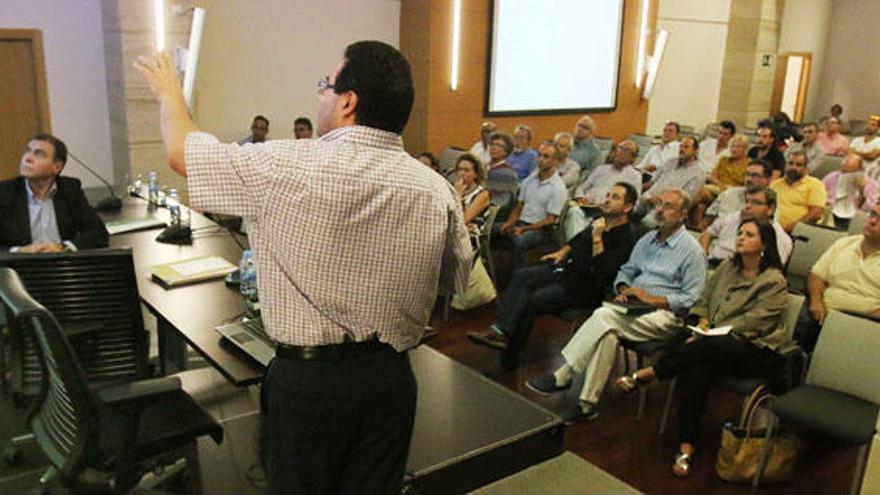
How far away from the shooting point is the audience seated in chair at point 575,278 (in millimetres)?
4199

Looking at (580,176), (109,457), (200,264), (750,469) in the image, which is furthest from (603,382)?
(580,176)

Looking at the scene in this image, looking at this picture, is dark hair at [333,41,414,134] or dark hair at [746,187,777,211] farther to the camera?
dark hair at [746,187,777,211]

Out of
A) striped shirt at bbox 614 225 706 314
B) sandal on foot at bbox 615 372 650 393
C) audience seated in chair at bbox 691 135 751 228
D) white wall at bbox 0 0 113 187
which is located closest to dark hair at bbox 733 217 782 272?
striped shirt at bbox 614 225 706 314

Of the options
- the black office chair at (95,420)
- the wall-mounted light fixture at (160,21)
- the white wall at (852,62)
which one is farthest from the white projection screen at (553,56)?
the black office chair at (95,420)

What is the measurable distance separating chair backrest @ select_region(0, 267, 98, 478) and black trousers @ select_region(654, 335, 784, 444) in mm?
2446

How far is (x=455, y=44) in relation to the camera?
26.5 ft

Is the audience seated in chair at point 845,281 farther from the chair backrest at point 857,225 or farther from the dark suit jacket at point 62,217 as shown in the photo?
the dark suit jacket at point 62,217

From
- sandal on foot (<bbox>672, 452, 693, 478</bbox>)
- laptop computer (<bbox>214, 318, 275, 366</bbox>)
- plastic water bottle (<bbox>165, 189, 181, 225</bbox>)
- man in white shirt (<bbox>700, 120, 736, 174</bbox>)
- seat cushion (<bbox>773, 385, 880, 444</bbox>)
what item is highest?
man in white shirt (<bbox>700, 120, 736, 174</bbox>)

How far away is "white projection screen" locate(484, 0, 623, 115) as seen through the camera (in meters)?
8.52

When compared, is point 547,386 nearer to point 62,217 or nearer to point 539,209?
point 539,209

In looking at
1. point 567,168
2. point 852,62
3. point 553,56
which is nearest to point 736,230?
point 567,168

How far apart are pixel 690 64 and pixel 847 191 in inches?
214

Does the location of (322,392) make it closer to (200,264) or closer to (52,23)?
(200,264)

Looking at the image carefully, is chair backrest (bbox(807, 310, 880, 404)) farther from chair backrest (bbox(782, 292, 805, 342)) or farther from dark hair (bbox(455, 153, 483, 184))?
dark hair (bbox(455, 153, 483, 184))
